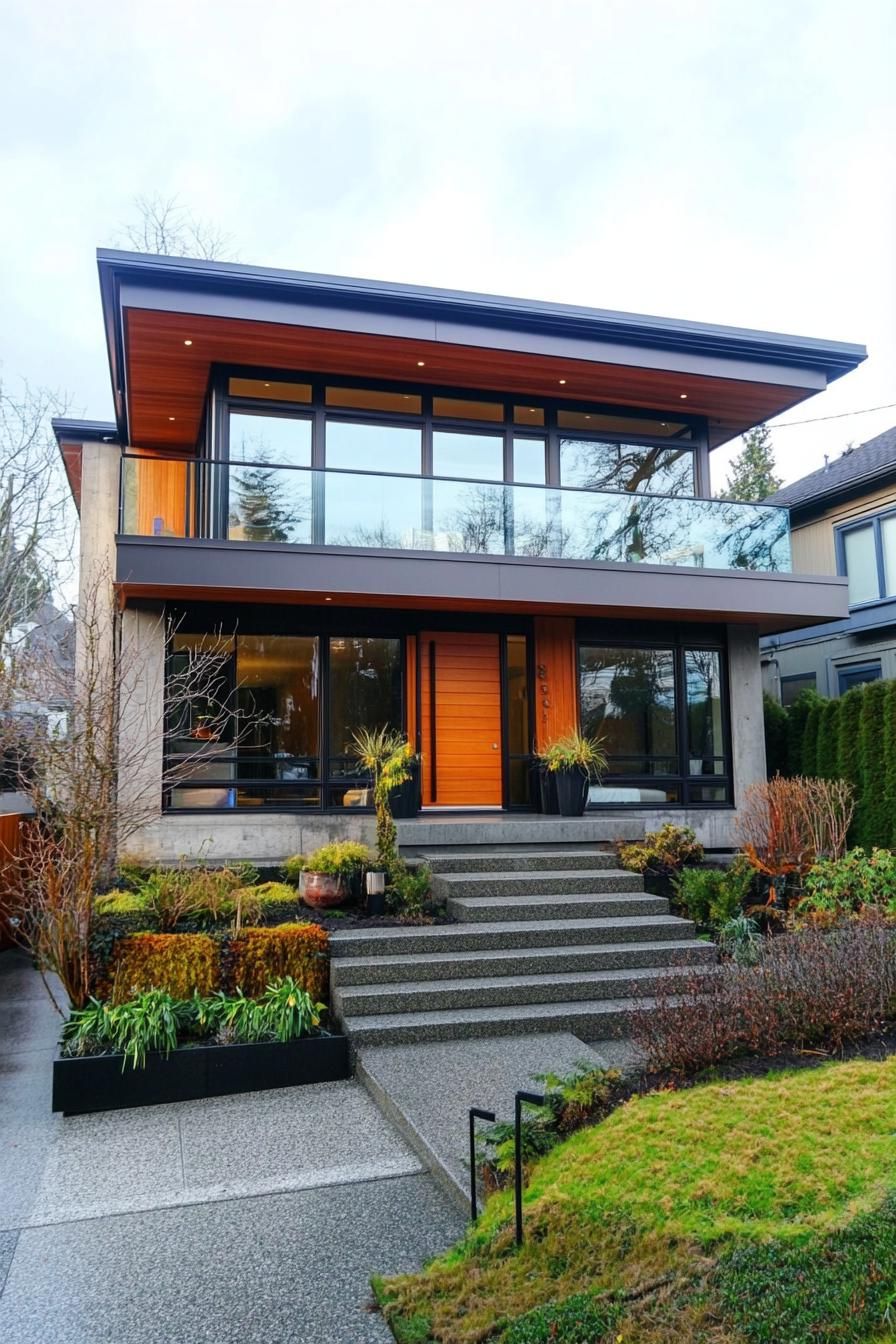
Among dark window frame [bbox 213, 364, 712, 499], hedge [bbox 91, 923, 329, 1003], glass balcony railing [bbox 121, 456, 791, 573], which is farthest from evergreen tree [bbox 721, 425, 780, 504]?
hedge [bbox 91, 923, 329, 1003]

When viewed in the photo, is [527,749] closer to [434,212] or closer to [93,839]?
[93,839]

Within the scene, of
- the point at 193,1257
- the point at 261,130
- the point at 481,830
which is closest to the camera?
the point at 193,1257

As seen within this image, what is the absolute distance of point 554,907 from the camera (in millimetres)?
8422

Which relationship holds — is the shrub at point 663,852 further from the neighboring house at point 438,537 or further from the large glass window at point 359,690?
the large glass window at point 359,690

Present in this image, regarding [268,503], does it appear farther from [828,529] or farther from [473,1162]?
[828,529]

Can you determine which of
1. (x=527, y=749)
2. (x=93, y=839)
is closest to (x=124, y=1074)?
(x=93, y=839)

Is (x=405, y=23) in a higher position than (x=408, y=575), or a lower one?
higher

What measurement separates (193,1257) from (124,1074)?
7.00 ft

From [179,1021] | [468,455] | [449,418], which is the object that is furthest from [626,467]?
[179,1021]

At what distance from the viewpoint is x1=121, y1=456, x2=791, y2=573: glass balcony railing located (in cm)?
1094

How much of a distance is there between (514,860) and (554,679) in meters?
3.88

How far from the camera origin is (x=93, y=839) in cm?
701

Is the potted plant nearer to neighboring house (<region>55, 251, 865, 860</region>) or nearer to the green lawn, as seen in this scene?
neighboring house (<region>55, 251, 865, 860</region>)

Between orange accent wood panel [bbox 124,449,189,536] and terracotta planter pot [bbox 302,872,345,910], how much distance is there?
4.91m
